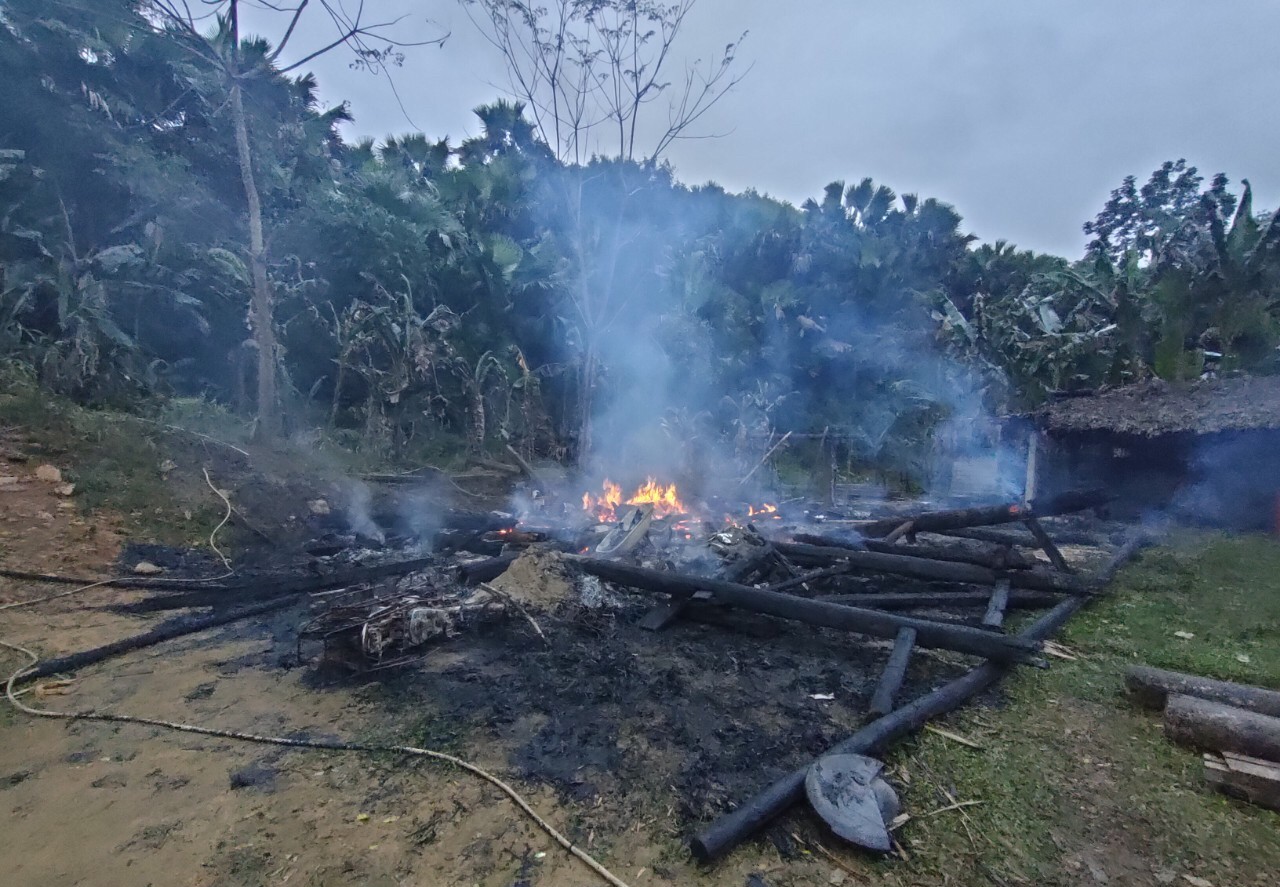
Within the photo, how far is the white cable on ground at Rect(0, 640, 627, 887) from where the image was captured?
3020 millimetres

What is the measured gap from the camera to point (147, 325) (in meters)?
15.7

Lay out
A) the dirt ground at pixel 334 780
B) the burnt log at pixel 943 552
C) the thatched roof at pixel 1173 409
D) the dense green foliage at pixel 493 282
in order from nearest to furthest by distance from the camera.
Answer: the dirt ground at pixel 334 780
the burnt log at pixel 943 552
the thatched roof at pixel 1173 409
the dense green foliage at pixel 493 282

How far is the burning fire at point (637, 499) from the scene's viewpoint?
12344mm

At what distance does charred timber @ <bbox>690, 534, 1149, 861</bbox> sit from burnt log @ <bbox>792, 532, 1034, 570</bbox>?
0.88m

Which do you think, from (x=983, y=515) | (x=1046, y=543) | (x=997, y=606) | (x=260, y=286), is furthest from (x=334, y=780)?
(x=260, y=286)

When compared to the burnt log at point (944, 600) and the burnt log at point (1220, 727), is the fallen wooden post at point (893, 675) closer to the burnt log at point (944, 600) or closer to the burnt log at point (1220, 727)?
the burnt log at point (944, 600)

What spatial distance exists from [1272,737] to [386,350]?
17.8 meters

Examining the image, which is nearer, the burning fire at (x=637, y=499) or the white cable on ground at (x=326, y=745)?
the white cable on ground at (x=326, y=745)

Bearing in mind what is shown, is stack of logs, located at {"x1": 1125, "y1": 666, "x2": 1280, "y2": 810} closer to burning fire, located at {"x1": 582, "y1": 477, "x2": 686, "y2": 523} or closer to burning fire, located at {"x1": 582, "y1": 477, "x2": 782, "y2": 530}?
burning fire, located at {"x1": 582, "y1": 477, "x2": 782, "y2": 530}

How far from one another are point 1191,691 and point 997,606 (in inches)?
75.5

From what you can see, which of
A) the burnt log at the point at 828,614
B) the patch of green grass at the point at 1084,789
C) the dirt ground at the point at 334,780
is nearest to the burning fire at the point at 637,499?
the burnt log at the point at 828,614

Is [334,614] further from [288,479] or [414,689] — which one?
[288,479]

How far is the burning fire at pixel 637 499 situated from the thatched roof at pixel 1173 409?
1066 cm

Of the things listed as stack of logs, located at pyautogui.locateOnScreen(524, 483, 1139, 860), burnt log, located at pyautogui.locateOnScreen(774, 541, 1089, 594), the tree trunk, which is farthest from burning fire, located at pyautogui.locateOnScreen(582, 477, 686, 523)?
the tree trunk
